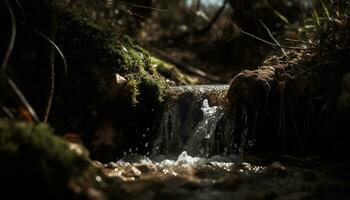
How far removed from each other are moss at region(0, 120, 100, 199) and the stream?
17.1 inches

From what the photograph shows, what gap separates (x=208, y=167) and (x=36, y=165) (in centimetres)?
187

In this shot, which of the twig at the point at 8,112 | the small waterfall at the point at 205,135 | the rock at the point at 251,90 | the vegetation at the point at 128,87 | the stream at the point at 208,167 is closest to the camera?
the twig at the point at 8,112

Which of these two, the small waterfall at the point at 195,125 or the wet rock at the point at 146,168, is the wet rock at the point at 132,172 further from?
the small waterfall at the point at 195,125

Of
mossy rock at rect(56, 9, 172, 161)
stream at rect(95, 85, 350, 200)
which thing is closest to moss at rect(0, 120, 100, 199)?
stream at rect(95, 85, 350, 200)

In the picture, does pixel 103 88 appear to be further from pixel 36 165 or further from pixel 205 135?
pixel 36 165

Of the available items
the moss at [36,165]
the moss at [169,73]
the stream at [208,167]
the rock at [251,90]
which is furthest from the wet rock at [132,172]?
the moss at [169,73]

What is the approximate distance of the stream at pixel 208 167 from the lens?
3848mm

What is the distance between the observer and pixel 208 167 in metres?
4.64

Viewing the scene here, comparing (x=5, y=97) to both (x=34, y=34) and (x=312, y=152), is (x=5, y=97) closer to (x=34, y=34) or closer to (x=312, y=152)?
(x=34, y=34)

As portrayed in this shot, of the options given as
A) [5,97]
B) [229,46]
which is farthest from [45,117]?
[229,46]

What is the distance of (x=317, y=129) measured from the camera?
4926 mm

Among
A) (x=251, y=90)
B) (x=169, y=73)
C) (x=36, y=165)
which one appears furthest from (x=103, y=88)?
(x=169, y=73)

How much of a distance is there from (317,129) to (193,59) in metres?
7.34

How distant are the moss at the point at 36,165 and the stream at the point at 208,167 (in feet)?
1.42
